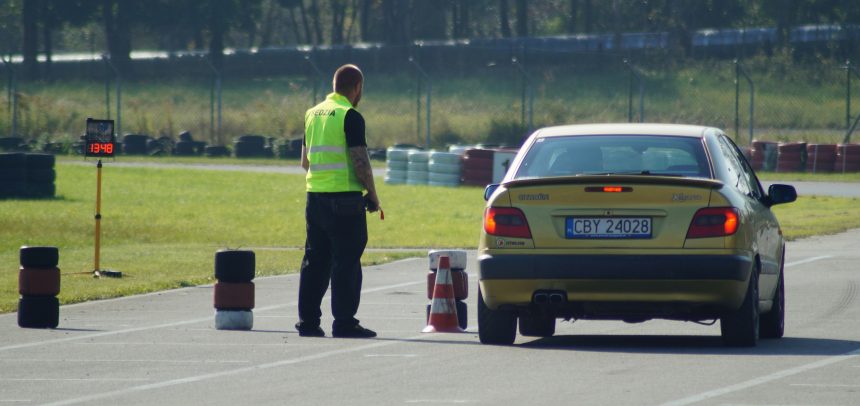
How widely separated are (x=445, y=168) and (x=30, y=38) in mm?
51848

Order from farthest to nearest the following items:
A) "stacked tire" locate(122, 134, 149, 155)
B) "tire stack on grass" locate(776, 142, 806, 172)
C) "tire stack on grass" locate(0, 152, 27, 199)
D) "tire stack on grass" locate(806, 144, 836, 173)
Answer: "stacked tire" locate(122, 134, 149, 155)
"tire stack on grass" locate(806, 144, 836, 173)
"tire stack on grass" locate(776, 142, 806, 172)
"tire stack on grass" locate(0, 152, 27, 199)

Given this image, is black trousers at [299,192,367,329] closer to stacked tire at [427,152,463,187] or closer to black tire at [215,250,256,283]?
black tire at [215,250,256,283]

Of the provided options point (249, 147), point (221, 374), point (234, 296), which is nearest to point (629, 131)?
point (234, 296)

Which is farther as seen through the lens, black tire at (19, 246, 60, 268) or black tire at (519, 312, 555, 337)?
black tire at (19, 246, 60, 268)

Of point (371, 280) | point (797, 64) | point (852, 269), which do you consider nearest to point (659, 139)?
point (371, 280)

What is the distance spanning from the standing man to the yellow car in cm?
121

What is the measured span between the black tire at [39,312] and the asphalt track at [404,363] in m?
0.13

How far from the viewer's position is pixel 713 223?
10.5 m

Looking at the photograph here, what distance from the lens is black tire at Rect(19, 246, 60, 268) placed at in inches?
489

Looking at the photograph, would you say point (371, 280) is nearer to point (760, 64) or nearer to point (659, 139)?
point (659, 139)

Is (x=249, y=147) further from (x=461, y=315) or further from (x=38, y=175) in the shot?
(x=461, y=315)

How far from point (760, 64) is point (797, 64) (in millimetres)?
2139

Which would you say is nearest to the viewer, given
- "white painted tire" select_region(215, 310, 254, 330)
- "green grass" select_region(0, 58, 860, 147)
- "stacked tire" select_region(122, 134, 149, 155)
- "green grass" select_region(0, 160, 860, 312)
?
"white painted tire" select_region(215, 310, 254, 330)

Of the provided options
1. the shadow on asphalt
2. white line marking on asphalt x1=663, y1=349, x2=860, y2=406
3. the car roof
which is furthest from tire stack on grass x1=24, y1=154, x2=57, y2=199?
white line marking on asphalt x1=663, y1=349, x2=860, y2=406
